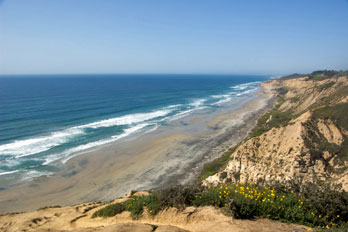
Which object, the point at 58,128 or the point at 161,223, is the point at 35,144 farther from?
the point at 161,223

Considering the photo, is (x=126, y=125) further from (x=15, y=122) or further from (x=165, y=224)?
(x=165, y=224)

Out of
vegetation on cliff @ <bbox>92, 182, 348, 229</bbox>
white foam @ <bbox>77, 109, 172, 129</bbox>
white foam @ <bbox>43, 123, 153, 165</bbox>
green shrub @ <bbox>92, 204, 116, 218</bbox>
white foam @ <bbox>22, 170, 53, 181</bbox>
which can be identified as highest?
vegetation on cliff @ <bbox>92, 182, 348, 229</bbox>

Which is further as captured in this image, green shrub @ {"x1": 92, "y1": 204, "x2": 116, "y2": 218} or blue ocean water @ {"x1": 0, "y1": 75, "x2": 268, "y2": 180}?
blue ocean water @ {"x1": 0, "y1": 75, "x2": 268, "y2": 180}

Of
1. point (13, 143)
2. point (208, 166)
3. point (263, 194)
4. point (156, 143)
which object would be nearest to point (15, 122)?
point (13, 143)

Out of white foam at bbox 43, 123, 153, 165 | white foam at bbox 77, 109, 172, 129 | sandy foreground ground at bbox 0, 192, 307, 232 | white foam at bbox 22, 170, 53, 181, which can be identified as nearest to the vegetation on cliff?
sandy foreground ground at bbox 0, 192, 307, 232

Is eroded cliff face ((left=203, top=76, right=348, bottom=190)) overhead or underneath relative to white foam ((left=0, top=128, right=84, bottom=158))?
overhead

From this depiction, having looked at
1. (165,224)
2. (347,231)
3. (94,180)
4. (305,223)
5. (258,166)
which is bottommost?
(94,180)

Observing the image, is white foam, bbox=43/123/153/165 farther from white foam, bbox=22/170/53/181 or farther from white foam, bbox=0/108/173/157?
white foam, bbox=0/108/173/157
